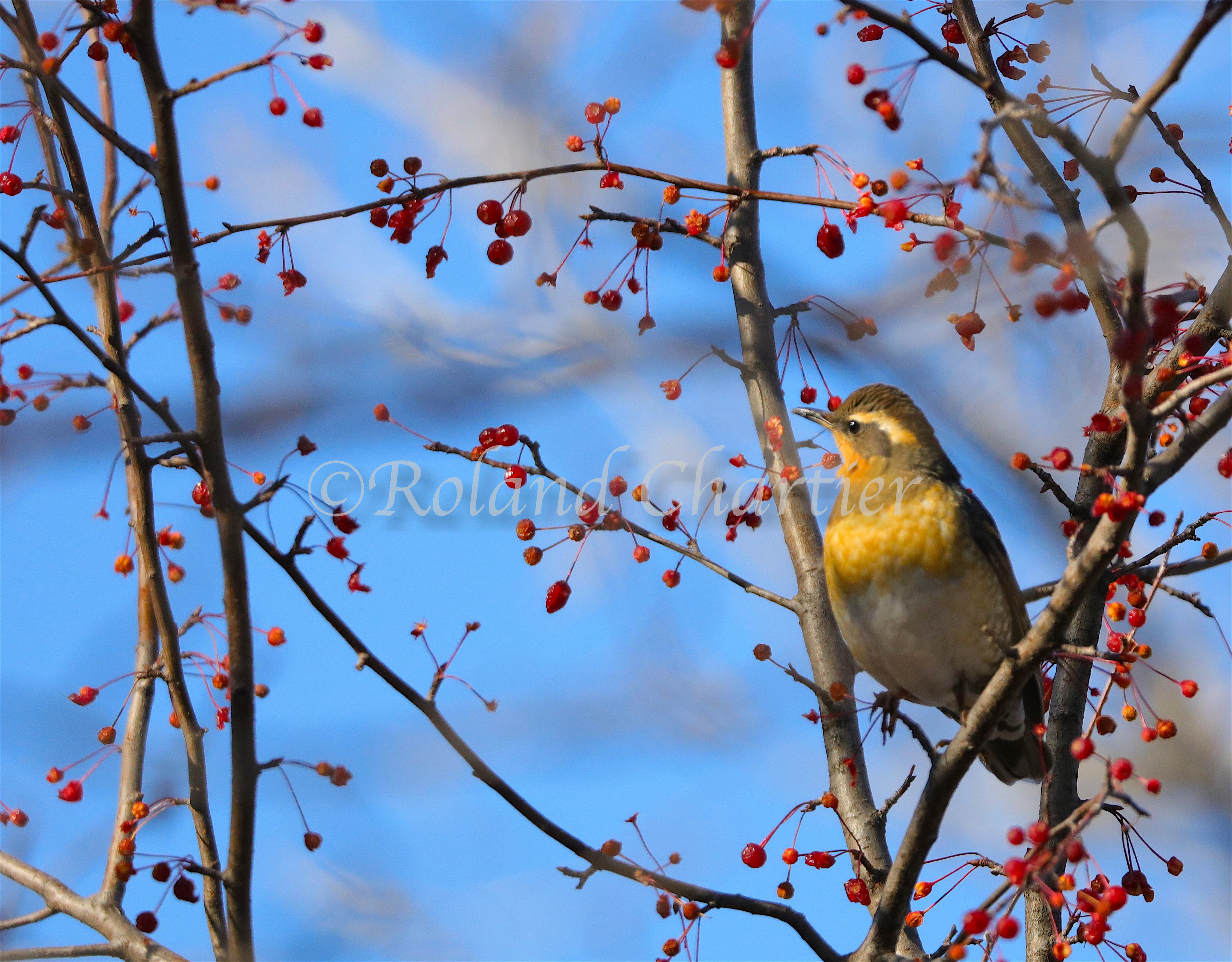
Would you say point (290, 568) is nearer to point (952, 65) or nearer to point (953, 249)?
point (953, 249)

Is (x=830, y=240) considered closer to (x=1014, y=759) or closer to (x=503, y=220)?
(x=503, y=220)

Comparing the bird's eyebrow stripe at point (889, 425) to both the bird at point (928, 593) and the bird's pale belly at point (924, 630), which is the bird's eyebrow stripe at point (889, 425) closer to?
the bird at point (928, 593)

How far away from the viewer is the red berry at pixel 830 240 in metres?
4.64

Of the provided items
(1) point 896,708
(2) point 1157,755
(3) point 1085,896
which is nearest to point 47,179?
(1) point 896,708

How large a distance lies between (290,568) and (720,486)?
185cm

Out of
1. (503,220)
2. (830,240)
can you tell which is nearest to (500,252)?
(503,220)

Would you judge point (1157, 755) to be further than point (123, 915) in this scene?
Yes

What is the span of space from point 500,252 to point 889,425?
2051 millimetres

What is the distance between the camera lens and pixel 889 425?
5.52 metres

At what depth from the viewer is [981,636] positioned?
16.0ft

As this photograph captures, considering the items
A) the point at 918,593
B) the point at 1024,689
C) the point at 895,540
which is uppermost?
the point at 895,540

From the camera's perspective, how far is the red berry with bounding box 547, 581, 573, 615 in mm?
4457

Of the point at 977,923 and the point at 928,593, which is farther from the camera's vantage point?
the point at 928,593

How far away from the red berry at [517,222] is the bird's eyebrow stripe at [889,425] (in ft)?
6.36
